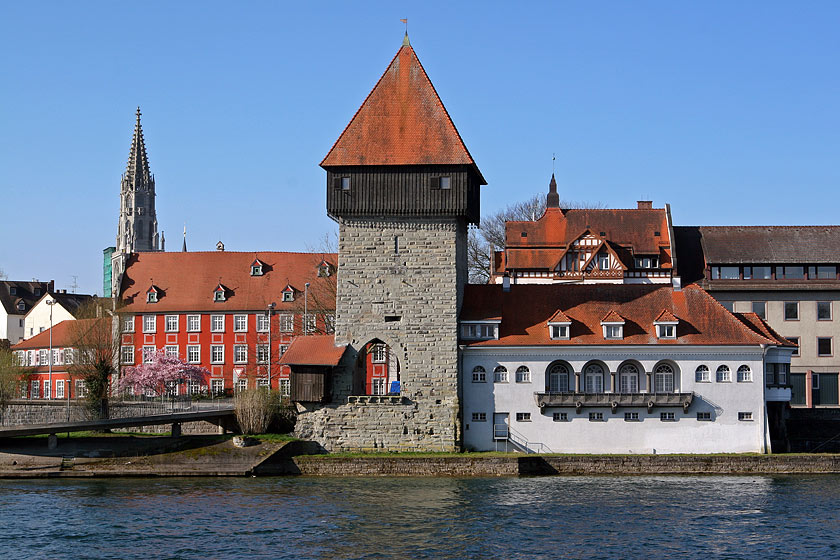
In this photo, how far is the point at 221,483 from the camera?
151 ft

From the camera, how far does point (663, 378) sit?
50.9 m

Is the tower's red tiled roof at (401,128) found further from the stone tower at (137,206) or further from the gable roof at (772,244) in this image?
the stone tower at (137,206)

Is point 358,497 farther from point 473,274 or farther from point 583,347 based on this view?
point 473,274

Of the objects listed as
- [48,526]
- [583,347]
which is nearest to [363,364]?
[583,347]

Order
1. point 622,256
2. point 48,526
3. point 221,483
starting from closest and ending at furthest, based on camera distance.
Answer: point 48,526 < point 221,483 < point 622,256

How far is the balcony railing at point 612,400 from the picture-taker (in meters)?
49.8

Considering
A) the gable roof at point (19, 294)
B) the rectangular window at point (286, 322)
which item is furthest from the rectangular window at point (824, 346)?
the gable roof at point (19, 294)

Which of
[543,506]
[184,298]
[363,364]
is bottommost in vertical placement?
[543,506]

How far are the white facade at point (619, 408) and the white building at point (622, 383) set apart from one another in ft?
0.14

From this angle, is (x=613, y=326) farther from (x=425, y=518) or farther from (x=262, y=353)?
(x=262, y=353)

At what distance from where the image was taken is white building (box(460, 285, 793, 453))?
164 ft

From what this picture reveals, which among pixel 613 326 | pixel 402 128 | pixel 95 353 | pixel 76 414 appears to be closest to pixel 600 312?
pixel 613 326

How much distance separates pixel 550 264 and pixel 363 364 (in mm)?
18817

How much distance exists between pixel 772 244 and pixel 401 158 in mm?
27624
